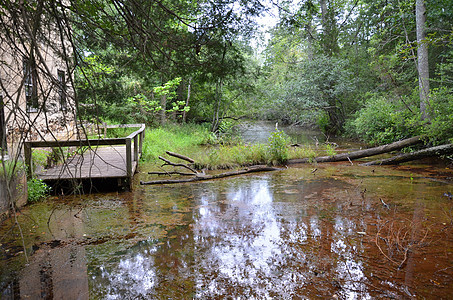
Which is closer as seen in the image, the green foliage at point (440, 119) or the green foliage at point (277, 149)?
the green foliage at point (440, 119)

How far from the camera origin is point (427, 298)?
303cm

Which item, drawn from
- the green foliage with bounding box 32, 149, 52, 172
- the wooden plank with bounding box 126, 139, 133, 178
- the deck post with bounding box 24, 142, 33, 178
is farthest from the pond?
the green foliage with bounding box 32, 149, 52, 172

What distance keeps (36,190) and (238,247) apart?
5.05 meters

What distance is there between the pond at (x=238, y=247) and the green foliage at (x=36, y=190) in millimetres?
241

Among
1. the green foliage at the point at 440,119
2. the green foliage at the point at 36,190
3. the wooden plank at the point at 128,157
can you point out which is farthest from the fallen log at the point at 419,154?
the green foliage at the point at 36,190

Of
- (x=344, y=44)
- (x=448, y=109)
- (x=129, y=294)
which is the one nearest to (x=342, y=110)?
(x=344, y=44)

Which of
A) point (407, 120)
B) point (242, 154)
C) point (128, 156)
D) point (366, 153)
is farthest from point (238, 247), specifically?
point (407, 120)

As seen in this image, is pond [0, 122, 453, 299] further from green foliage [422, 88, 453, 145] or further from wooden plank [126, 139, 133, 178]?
green foliage [422, 88, 453, 145]

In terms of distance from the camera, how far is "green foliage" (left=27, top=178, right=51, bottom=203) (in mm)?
6652

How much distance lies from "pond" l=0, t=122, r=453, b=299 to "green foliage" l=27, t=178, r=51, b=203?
241 mm

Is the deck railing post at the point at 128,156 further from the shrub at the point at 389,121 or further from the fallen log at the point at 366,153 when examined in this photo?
the shrub at the point at 389,121

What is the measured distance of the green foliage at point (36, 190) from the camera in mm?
6652

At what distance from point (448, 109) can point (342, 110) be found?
33.9 feet

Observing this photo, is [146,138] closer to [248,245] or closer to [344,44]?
[248,245]
